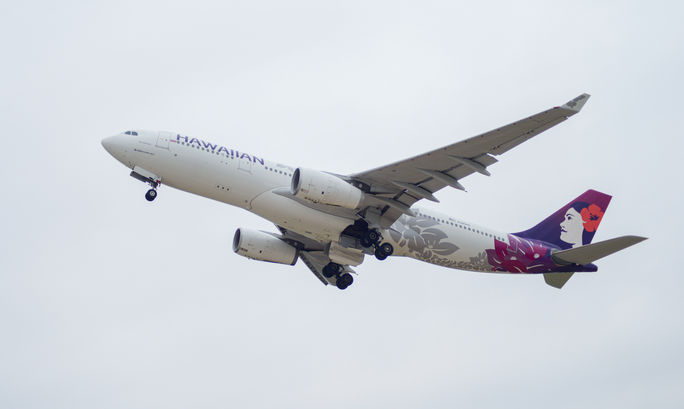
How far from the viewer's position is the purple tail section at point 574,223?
39.9 m

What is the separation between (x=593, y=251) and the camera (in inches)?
1449

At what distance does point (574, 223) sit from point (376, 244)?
11081mm

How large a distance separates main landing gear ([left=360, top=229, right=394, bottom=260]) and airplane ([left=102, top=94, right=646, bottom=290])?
0.04 m

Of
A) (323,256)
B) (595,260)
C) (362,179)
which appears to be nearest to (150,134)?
(362,179)

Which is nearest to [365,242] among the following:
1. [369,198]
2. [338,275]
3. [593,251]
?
[369,198]

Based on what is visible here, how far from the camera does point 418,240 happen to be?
3619 centimetres

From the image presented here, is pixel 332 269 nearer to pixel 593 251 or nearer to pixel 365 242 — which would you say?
pixel 365 242

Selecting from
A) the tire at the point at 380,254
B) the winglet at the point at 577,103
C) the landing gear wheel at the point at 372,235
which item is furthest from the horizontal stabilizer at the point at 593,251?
the landing gear wheel at the point at 372,235

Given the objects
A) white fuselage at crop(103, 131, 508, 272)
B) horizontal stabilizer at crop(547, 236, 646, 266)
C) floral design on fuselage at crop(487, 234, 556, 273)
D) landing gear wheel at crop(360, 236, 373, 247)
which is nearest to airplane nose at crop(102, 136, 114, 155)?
white fuselage at crop(103, 131, 508, 272)

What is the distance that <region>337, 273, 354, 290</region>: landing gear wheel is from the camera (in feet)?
132

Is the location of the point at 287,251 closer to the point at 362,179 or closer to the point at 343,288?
the point at 343,288

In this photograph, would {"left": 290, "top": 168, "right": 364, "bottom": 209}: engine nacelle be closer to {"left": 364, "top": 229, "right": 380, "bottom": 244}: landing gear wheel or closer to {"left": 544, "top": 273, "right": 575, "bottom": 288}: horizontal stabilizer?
{"left": 364, "top": 229, "right": 380, "bottom": 244}: landing gear wheel

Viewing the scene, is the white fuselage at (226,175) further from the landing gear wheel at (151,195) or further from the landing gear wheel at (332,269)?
the landing gear wheel at (332,269)

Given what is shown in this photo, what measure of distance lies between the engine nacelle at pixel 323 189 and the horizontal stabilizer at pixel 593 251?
35.4ft
